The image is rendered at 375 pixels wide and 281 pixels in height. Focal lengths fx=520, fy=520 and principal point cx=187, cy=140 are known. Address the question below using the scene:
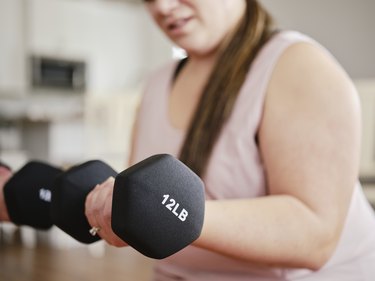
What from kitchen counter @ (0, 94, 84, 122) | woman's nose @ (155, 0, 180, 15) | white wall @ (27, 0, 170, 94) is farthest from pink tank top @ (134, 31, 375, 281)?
white wall @ (27, 0, 170, 94)

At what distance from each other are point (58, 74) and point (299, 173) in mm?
4620

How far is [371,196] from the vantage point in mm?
2375

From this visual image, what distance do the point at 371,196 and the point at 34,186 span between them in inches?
77.5

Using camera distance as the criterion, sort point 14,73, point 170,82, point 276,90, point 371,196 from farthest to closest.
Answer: point 14,73 < point 371,196 < point 170,82 < point 276,90

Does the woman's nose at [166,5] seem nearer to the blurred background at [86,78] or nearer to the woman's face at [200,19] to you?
the woman's face at [200,19]

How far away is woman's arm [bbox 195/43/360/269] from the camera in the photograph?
1.75ft

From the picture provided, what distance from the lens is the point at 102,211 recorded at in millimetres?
468

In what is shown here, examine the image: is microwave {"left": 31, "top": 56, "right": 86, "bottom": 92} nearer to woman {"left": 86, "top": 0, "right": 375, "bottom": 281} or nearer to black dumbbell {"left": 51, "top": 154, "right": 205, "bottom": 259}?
woman {"left": 86, "top": 0, "right": 375, "bottom": 281}

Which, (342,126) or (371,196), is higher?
(342,126)

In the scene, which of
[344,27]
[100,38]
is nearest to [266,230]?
[344,27]

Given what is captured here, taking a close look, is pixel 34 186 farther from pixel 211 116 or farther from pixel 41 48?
pixel 41 48

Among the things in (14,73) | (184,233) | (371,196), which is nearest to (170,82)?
(184,233)

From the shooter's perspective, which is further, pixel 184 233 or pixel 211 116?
pixel 211 116

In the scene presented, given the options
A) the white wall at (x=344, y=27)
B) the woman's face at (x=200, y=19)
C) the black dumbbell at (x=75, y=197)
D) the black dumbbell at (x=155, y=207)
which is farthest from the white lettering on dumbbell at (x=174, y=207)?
the white wall at (x=344, y=27)
